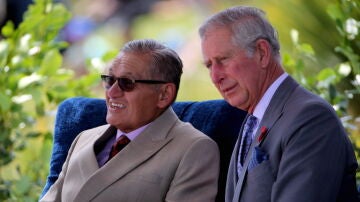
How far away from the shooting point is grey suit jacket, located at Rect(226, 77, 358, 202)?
2275 mm

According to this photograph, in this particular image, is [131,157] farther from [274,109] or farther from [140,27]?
[140,27]

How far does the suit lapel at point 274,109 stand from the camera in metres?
2.48

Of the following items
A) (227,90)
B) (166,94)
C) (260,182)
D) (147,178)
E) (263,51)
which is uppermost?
(263,51)

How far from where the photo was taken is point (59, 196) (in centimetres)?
320

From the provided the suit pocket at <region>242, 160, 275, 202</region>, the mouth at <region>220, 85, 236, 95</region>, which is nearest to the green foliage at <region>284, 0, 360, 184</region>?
the mouth at <region>220, 85, 236, 95</region>

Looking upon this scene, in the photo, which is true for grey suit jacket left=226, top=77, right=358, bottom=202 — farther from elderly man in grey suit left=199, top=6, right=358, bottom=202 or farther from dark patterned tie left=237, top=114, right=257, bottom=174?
dark patterned tie left=237, top=114, right=257, bottom=174

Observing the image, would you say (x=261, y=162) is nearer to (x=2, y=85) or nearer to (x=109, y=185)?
(x=109, y=185)

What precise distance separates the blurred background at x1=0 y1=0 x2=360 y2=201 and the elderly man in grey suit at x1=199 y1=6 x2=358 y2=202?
82 cm

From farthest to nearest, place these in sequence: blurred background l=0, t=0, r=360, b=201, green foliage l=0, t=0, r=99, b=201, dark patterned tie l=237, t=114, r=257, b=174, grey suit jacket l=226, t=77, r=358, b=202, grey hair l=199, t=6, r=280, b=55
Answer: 1. green foliage l=0, t=0, r=99, b=201
2. blurred background l=0, t=0, r=360, b=201
3. dark patterned tie l=237, t=114, r=257, b=174
4. grey hair l=199, t=6, r=280, b=55
5. grey suit jacket l=226, t=77, r=358, b=202

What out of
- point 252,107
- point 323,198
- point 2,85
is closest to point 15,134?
point 2,85

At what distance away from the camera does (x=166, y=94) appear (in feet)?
10.1

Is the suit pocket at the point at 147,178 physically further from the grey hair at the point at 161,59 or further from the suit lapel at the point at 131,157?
the grey hair at the point at 161,59

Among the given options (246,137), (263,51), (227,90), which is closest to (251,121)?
(246,137)

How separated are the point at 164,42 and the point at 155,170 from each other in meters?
0.52
